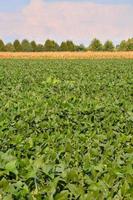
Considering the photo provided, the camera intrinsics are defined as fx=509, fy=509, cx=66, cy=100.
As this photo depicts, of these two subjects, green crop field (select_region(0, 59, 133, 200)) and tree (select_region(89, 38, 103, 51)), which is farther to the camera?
tree (select_region(89, 38, 103, 51))

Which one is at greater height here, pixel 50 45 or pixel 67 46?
pixel 50 45

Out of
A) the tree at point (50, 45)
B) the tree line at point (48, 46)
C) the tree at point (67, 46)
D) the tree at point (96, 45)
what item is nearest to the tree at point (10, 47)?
the tree line at point (48, 46)

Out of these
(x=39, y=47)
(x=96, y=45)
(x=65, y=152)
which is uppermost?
(x=65, y=152)

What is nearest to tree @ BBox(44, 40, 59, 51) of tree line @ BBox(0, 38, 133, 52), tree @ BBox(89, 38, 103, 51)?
tree line @ BBox(0, 38, 133, 52)

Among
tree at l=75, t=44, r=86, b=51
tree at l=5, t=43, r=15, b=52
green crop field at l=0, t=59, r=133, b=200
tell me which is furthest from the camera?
tree at l=75, t=44, r=86, b=51

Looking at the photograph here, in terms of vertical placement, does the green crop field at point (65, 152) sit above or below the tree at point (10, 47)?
above

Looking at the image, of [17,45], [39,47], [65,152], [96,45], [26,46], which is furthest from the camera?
[96,45]

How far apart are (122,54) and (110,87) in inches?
1822

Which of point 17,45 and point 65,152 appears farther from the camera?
point 17,45

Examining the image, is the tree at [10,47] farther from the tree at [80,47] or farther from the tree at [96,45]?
the tree at [96,45]

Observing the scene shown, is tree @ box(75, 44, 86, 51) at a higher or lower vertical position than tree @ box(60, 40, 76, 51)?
lower

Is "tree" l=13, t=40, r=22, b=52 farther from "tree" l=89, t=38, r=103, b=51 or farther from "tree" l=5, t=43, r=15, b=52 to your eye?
"tree" l=89, t=38, r=103, b=51

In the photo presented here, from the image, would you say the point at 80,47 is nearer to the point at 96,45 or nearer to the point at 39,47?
the point at 96,45

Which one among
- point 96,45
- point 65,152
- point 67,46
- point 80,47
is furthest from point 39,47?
point 65,152
